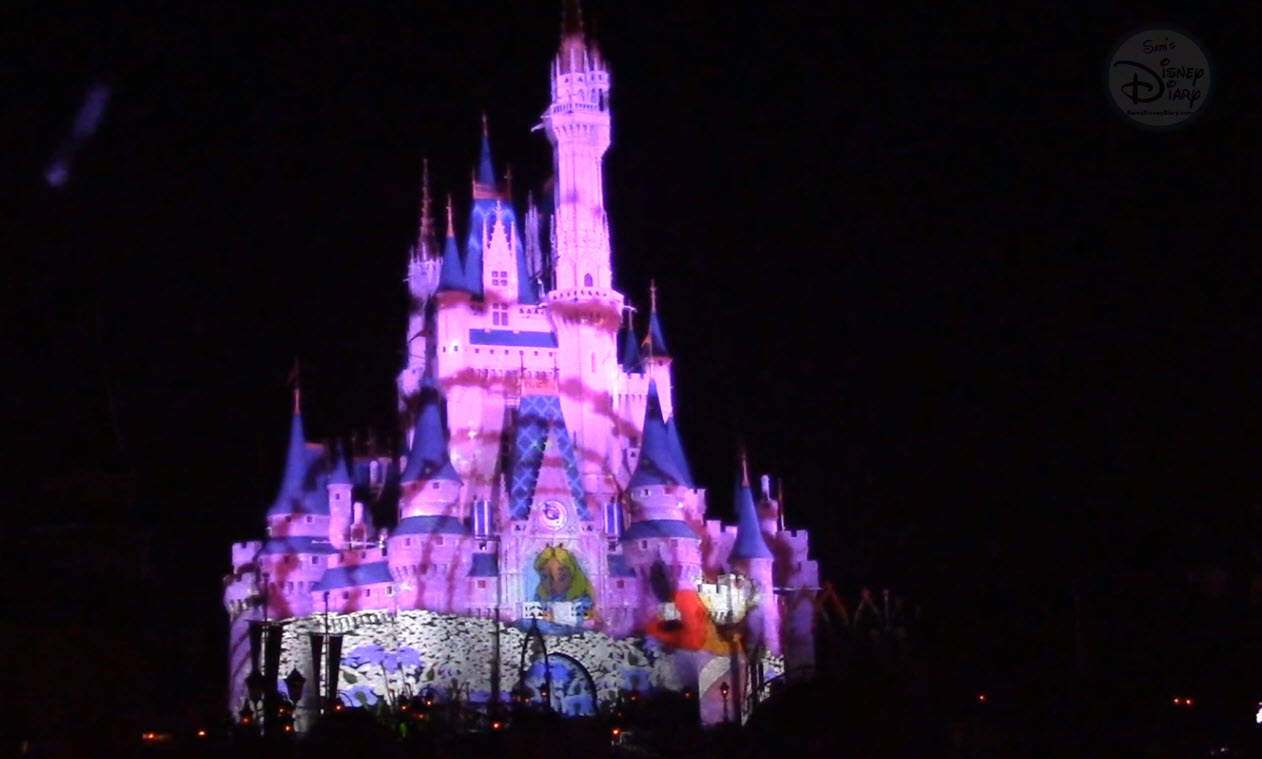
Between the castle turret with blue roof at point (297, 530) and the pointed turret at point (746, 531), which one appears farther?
the pointed turret at point (746, 531)

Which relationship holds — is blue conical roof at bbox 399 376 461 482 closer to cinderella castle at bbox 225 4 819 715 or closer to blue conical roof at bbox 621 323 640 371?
cinderella castle at bbox 225 4 819 715

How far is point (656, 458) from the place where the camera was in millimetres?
49469

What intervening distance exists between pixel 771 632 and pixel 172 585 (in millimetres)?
15435

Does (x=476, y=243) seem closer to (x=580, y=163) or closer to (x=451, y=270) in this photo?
(x=451, y=270)

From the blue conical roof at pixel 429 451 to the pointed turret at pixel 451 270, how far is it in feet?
12.6

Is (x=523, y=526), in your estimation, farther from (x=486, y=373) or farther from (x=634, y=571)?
(x=486, y=373)

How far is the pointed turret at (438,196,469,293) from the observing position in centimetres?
5175

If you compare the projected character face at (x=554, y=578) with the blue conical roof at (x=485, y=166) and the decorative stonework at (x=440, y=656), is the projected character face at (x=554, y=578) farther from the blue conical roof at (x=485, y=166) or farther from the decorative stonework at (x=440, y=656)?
the blue conical roof at (x=485, y=166)

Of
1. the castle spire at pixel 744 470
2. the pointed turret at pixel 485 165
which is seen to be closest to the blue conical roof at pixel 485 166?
the pointed turret at pixel 485 165

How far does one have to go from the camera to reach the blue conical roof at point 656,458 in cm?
4906

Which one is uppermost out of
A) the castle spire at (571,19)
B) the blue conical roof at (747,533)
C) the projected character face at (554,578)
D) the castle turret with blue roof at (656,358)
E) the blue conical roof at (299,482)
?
the castle spire at (571,19)

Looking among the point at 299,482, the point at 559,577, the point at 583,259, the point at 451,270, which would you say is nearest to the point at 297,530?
the point at 299,482

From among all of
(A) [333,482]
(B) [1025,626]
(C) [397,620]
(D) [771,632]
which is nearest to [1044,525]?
(B) [1025,626]

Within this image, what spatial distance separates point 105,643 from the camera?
27469 mm
